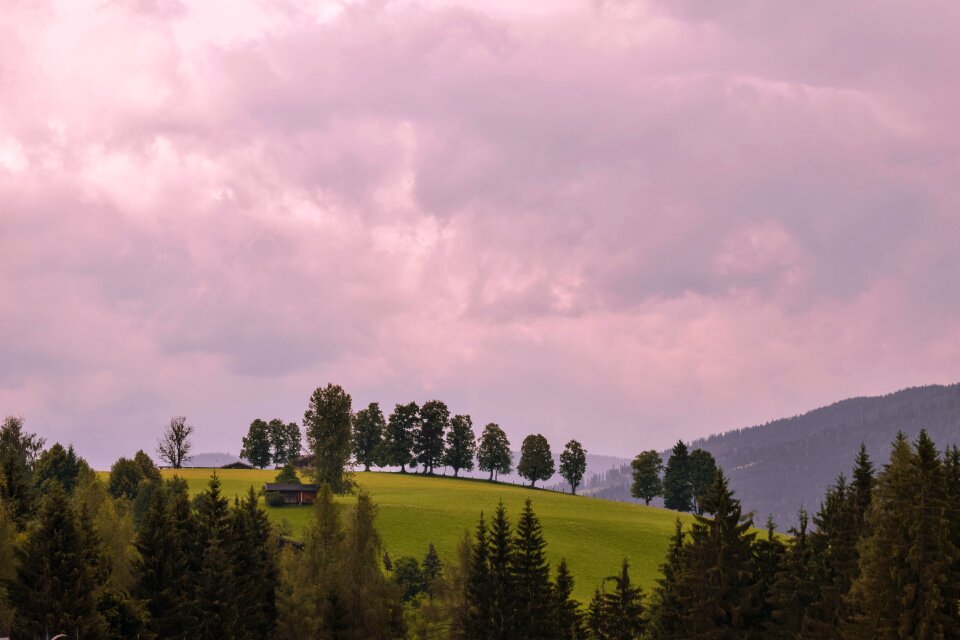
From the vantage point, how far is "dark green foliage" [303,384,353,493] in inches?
6476

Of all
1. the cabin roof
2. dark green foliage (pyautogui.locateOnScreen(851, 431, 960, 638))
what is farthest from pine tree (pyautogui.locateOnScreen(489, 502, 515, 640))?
the cabin roof

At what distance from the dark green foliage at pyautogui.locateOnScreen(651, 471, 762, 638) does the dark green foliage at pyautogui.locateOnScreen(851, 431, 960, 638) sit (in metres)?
8.25

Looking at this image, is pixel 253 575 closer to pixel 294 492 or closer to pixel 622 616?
pixel 622 616

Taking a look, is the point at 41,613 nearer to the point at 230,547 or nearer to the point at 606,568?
the point at 230,547

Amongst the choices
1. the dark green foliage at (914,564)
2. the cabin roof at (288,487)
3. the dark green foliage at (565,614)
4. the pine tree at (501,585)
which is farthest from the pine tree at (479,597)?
the cabin roof at (288,487)

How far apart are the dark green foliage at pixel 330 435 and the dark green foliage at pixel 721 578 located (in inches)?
3745

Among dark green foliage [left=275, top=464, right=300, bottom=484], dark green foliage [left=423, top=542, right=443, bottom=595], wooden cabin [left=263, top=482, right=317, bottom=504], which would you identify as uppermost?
dark green foliage [left=275, top=464, right=300, bottom=484]

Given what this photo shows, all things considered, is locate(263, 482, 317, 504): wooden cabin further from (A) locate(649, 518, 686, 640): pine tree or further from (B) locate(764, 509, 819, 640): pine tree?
(B) locate(764, 509, 819, 640): pine tree

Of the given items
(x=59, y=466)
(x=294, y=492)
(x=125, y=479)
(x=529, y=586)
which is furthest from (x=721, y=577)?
(x=59, y=466)

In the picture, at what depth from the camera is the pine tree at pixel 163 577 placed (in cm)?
7800

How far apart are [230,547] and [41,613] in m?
16.3

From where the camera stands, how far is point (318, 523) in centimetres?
9725

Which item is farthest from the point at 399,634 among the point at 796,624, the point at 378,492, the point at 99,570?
the point at 378,492

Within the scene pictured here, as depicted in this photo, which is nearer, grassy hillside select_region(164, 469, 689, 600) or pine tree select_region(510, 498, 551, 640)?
pine tree select_region(510, 498, 551, 640)
